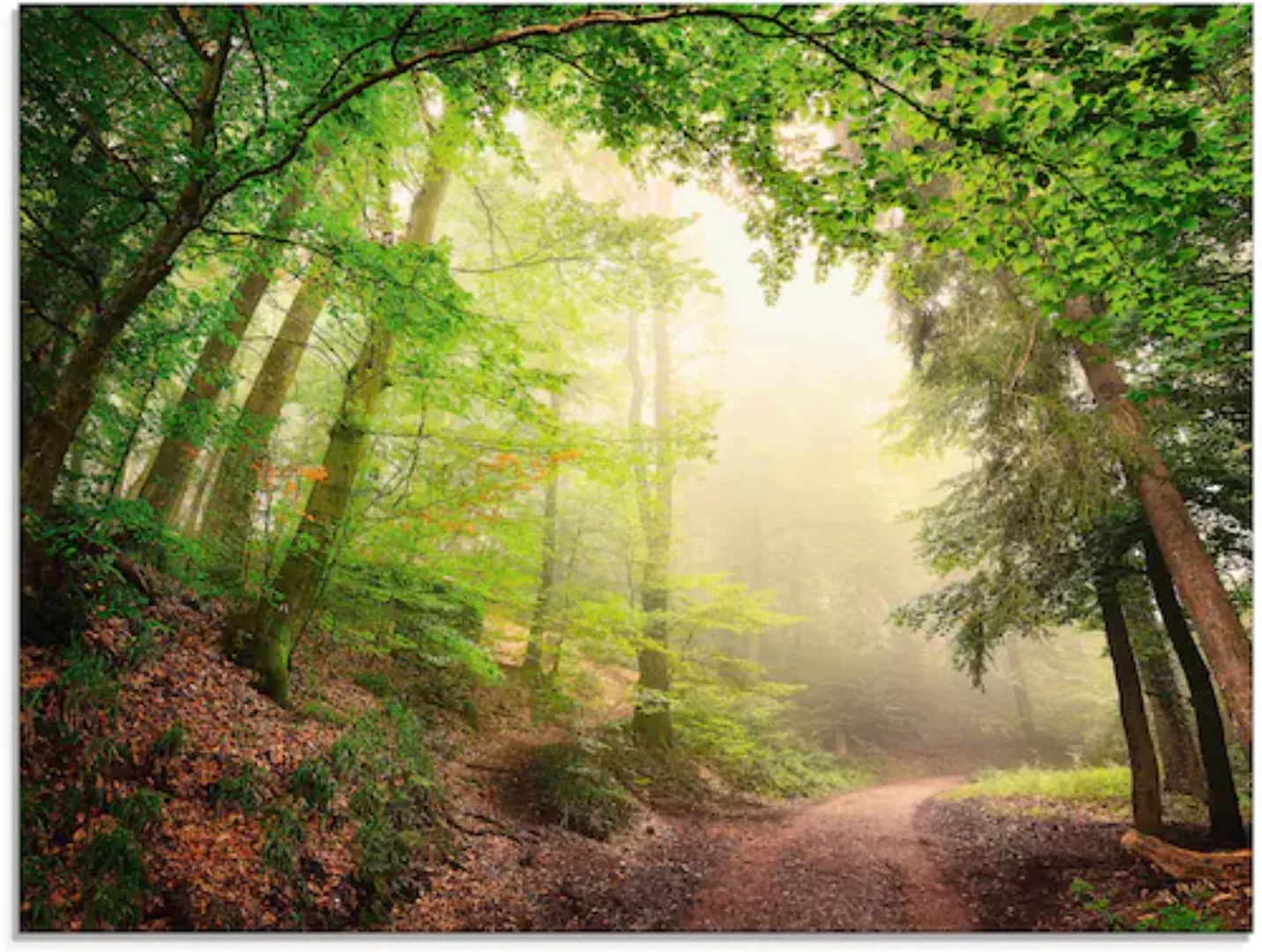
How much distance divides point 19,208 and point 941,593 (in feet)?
30.1

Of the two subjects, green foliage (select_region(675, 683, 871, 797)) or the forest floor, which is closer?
the forest floor

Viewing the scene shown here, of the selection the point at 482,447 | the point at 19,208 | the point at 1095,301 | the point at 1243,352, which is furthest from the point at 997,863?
the point at 19,208

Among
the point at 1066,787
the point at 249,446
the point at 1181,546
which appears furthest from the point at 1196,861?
the point at 249,446

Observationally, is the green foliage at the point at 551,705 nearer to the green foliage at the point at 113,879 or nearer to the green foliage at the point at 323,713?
the green foliage at the point at 323,713

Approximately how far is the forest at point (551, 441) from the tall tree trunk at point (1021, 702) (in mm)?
11681

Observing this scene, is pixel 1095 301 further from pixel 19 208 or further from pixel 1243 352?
pixel 19 208

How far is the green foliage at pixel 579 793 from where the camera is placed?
6.02 metres

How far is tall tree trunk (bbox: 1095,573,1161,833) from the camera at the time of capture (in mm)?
5555

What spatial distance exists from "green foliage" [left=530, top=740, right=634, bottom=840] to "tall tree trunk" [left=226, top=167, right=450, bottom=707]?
3091 mm

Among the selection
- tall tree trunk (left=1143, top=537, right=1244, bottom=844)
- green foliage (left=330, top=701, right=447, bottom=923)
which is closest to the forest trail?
green foliage (left=330, top=701, right=447, bottom=923)

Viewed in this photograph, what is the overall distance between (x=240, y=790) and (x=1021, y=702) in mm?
24192

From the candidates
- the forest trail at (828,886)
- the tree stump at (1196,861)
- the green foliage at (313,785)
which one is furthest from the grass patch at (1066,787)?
the green foliage at (313,785)

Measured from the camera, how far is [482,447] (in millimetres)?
5184

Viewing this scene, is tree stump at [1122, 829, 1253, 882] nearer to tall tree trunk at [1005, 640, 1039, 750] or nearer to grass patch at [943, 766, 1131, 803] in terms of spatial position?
grass patch at [943, 766, 1131, 803]
